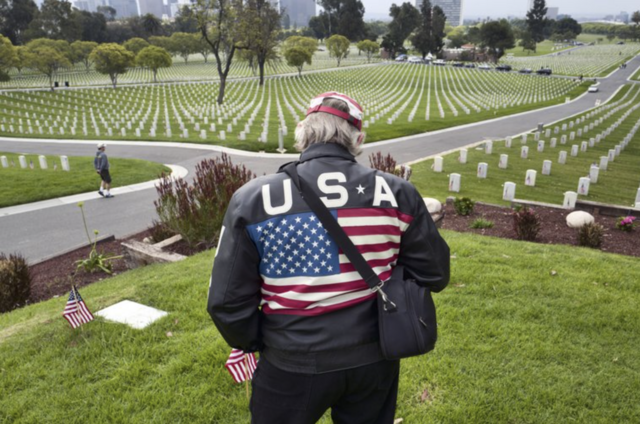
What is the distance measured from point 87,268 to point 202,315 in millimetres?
4027

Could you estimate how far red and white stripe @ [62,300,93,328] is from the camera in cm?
454

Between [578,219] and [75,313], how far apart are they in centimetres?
898

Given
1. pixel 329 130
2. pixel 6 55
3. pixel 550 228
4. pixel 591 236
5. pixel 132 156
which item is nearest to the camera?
pixel 329 130

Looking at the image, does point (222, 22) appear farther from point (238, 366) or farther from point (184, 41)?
point (184, 41)

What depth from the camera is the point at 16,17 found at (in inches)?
3081

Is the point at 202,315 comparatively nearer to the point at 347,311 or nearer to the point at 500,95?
the point at 347,311

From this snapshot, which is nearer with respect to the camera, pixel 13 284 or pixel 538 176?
pixel 13 284

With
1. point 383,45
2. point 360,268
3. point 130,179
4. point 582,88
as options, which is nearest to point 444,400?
point 360,268

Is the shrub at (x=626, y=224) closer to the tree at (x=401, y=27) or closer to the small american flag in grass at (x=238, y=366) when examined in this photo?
the small american flag in grass at (x=238, y=366)

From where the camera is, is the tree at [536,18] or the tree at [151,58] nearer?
the tree at [151,58]

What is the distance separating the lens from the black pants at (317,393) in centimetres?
208

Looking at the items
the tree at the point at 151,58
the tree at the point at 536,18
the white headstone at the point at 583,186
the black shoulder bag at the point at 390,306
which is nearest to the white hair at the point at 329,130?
the black shoulder bag at the point at 390,306

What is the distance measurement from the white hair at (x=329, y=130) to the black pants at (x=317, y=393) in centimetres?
107

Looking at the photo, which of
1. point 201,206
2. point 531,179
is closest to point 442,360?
point 201,206
